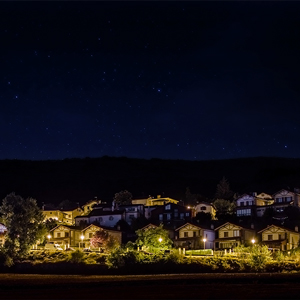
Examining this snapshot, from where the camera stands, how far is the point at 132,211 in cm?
8331

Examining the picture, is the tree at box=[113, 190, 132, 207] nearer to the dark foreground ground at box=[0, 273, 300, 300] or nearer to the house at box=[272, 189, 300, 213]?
the house at box=[272, 189, 300, 213]

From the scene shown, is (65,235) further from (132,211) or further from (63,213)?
(63,213)

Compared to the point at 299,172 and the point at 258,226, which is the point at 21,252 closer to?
the point at 258,226

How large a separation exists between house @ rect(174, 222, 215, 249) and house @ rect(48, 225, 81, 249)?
43.6 ft

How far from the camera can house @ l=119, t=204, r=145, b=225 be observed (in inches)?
3201

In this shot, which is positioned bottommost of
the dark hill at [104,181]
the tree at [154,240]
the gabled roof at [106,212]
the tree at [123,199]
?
the tree at [154,240]

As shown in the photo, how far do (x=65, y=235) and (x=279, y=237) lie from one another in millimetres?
27084

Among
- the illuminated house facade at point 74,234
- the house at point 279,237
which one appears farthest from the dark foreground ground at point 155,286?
the illuminated house facade at point 74,234

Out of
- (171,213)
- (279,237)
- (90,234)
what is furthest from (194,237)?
(171,213)

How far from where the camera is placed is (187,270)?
171 ft

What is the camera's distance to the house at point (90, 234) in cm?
6919

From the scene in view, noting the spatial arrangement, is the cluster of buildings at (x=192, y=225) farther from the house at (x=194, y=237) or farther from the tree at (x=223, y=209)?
the tree at (x=223, y=209)

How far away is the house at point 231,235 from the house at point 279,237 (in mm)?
1955

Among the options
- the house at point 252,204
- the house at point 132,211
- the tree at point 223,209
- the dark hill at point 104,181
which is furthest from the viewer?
the dark hill at point 104,181
